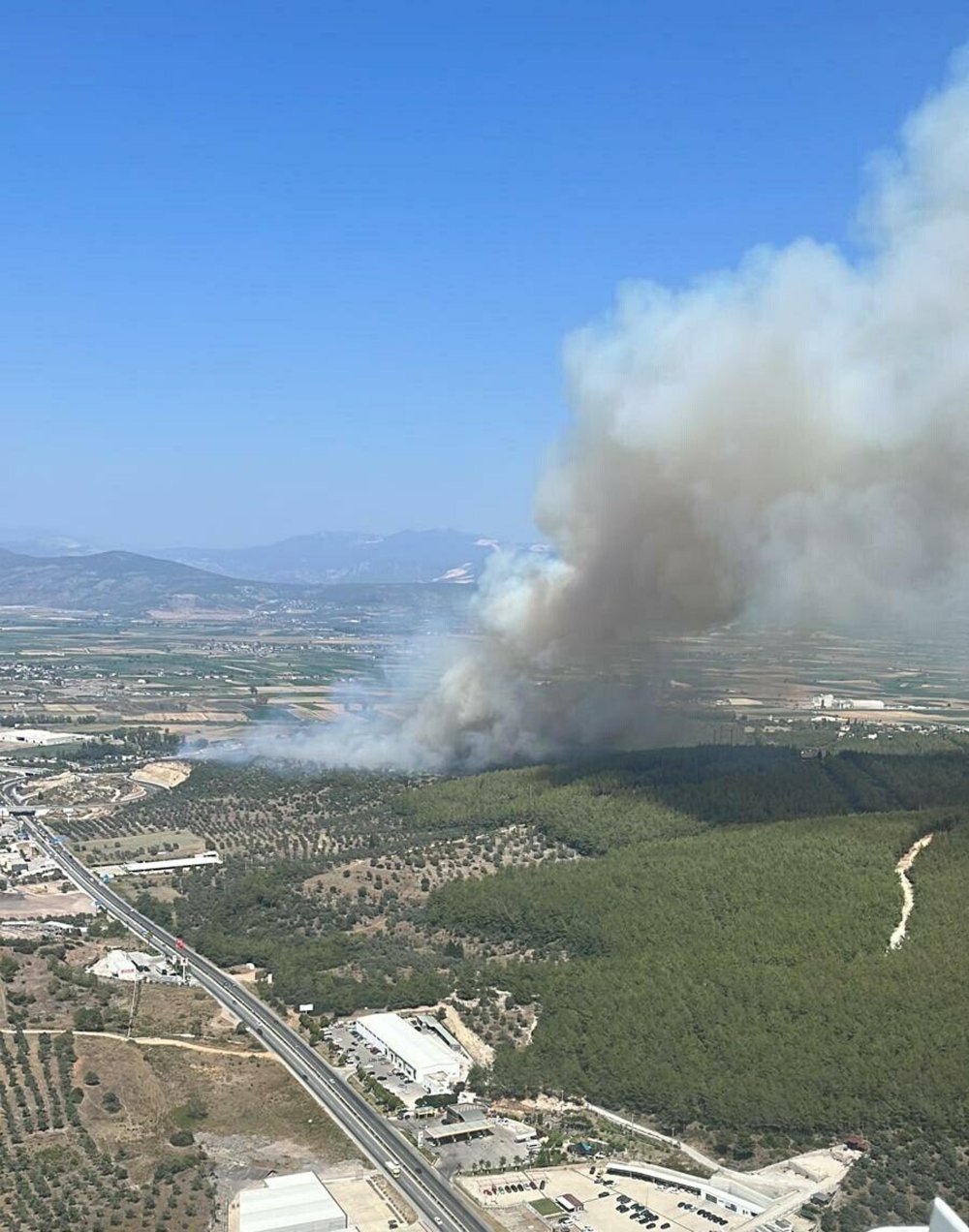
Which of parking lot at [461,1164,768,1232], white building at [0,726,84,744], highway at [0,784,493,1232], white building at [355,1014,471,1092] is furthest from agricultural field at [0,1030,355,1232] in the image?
white building at [0,726,84,744]

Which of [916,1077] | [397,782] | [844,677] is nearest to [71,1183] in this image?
[916,1077]

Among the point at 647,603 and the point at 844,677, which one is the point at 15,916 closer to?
the point at 647,603

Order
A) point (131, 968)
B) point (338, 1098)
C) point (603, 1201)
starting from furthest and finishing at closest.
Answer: point (131, 968), point (338, 1098), point (603, 1201)

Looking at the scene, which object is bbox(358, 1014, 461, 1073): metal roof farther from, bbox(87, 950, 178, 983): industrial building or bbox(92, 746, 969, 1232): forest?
bbox(87, 950, 178, 983): industrial building

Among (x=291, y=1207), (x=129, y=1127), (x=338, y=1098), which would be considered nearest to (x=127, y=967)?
(x=129, y=1127)

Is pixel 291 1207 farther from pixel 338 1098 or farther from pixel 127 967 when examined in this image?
pixel 127 967
